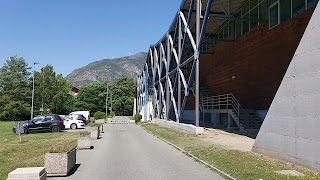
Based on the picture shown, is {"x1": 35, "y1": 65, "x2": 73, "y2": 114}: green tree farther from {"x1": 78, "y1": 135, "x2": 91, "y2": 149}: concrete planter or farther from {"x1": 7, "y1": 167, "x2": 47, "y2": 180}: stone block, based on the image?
{"x1": 7, "y1": 167, "x2": 47, "y2": 180}: stone block

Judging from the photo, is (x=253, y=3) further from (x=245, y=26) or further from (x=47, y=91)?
(x=47, y=91)

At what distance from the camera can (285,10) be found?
83.4 ft

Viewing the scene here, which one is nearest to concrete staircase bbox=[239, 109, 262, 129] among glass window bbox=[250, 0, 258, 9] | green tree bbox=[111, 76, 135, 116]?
glass window bbox=[250, 0, 258, 9]

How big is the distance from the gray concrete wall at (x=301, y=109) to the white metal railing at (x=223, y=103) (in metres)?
17.3

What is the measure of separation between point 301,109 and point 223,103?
25489 millimetres

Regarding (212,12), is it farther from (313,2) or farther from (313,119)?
(313,119)

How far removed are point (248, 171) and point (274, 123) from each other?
2.99 meters

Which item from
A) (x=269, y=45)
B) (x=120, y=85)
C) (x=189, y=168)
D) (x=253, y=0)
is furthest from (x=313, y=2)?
(x=120, y=85)

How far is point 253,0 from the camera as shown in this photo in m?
32.0

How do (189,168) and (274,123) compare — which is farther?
(274,123)

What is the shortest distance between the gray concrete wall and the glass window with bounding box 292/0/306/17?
13217mm

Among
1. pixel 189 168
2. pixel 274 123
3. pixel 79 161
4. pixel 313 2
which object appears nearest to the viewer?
pixel 189 168

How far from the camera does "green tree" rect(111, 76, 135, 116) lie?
133 metres

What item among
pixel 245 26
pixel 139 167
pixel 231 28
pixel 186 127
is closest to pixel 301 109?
pixel 139 167
